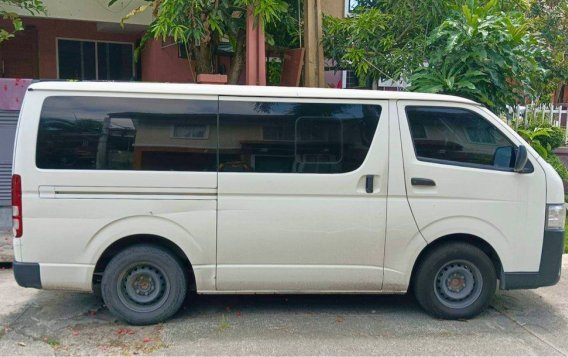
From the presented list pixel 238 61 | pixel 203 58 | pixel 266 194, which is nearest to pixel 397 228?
pixel 266 194

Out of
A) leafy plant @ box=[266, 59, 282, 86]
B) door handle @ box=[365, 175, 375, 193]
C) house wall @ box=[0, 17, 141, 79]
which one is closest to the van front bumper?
door handle @ box=[365, 175, 375, 193]

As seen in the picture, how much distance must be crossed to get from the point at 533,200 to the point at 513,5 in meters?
5.50

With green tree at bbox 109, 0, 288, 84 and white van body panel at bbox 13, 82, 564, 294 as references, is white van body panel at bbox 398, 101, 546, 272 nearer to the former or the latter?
white van body panel at bbox 13, 82, 564, 294

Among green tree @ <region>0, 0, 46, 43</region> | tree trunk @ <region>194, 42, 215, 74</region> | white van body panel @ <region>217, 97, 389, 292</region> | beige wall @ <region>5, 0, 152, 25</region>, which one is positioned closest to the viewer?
white van body panel @ <region>217, 97, 389, 292</region>

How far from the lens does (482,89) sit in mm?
6672

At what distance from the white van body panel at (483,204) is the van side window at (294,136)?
43cm

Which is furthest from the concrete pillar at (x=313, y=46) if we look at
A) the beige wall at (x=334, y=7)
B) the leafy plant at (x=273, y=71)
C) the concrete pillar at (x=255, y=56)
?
the beige wall at (x=334, y=7)

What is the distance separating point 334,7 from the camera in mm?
10938

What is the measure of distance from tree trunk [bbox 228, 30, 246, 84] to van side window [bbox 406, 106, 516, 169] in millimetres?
4357

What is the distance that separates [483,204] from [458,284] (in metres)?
0.80

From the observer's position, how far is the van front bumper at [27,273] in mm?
4199

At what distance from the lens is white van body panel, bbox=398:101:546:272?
4430 millimetres

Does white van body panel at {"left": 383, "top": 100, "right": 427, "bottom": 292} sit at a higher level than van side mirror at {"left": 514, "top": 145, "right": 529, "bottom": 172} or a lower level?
lower

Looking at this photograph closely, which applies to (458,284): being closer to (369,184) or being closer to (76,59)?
(369,184)
